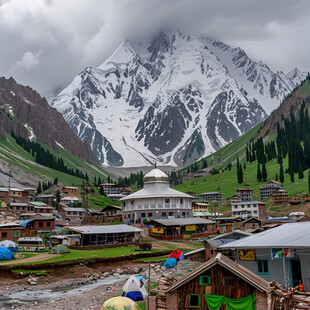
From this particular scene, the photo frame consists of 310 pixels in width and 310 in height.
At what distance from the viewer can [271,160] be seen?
19938 cm

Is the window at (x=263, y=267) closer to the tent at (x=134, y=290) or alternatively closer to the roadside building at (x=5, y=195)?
the tent at (x=134, y=290)

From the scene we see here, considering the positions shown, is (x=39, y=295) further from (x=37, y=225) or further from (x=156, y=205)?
(x=156, y=205)

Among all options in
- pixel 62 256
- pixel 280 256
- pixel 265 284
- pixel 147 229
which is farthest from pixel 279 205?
pixel 265 284

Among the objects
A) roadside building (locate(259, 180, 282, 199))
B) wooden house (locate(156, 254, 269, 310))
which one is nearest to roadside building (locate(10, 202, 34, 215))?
roadside building (locate(259, 180, 282, 199))

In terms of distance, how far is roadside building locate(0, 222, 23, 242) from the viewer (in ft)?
240

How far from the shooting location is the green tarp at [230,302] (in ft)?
79.1

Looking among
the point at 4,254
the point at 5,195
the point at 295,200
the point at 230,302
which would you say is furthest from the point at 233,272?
the point at 5,195

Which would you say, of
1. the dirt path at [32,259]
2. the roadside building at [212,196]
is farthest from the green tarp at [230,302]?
the roadside building at [212,196]

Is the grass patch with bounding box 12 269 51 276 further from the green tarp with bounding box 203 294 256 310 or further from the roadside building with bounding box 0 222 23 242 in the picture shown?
the green tarp with bounding box 203 294 256 310

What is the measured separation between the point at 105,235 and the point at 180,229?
19591mm

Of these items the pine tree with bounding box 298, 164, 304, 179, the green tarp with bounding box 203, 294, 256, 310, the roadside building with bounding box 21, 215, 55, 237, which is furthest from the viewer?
the pine tree with bounding box 298, 164, 304, 179

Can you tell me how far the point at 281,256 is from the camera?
32.3m

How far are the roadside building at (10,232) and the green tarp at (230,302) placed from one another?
187ft

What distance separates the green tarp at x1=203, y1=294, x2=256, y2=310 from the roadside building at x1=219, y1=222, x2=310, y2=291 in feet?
26.7
